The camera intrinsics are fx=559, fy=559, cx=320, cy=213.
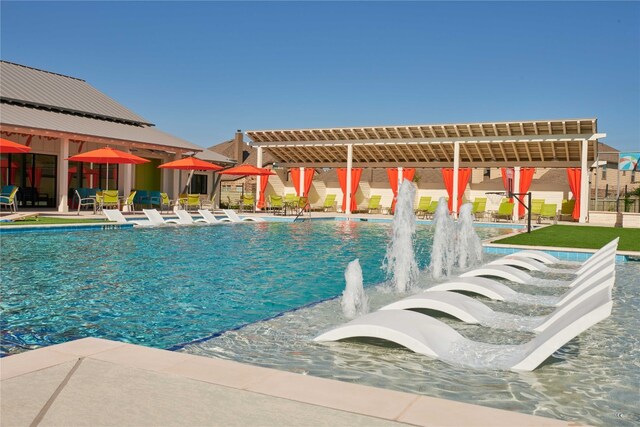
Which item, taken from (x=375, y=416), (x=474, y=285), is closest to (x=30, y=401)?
(x=375, y=416)

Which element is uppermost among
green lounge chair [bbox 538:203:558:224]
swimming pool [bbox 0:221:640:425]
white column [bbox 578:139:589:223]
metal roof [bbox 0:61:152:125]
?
metal roof [bbox 0:61:152:125]

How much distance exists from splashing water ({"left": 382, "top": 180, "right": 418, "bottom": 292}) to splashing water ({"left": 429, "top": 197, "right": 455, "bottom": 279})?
606 mm

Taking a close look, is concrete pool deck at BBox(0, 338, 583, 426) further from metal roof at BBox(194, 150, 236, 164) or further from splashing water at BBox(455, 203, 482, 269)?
metal roof at BBox(194, 150, 236, 164)

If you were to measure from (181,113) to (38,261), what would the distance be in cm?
1933

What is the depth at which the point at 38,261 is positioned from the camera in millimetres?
8555

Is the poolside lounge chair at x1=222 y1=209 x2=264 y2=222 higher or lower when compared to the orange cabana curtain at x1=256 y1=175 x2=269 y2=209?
lower

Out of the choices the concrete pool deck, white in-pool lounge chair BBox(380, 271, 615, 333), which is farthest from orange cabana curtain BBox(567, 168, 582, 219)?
the concrete pool deck

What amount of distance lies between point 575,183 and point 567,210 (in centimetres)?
115

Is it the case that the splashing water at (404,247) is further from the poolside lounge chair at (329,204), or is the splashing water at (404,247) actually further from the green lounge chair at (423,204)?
the poolside lounge chair at (329,204)

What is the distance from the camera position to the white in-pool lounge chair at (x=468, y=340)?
340 centimetres

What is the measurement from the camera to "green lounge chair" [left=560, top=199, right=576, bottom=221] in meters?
22.5

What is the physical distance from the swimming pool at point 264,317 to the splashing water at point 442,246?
544mm

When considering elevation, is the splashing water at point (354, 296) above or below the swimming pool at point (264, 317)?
above

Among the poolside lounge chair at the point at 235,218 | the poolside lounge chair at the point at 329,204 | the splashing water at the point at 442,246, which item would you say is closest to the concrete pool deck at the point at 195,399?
the splashing water at the point at 442,246
